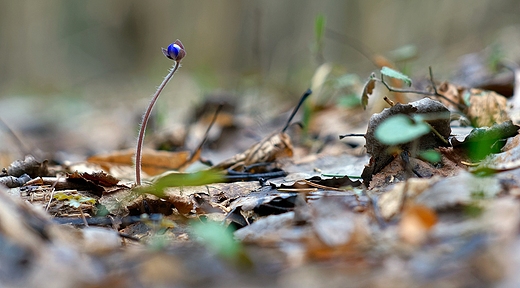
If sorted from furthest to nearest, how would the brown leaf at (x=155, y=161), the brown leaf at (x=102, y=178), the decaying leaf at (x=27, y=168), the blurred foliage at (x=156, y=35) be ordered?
the blurred foliage at (x=156, y=35), the brown leaf at (x=155, y=161), the decaying leaf at (x=27, y=168), the brown leaf at (x=102, y=178)

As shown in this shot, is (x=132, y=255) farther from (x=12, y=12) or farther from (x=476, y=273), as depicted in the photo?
(x=12, y=12)

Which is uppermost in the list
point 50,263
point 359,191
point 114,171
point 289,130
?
point 289,130

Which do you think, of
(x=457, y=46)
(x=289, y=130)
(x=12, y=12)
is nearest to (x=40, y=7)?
(x=12, y=12)

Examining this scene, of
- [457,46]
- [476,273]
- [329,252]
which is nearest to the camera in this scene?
[476,273]

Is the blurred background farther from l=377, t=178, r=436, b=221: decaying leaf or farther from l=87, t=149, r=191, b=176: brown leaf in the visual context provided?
l=377, t=178, r=436, b=221: decaying leaf

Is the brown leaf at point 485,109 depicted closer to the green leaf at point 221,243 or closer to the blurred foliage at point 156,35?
the green leaf at point 221,243

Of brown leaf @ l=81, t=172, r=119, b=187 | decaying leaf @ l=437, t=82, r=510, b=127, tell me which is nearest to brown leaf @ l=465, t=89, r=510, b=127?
decaying leaf @ l=437, t=82, r=510, b=127

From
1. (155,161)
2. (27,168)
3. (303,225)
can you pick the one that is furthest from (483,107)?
(27,168)

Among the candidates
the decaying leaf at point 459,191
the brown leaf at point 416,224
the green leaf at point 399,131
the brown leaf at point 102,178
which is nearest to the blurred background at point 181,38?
the brown leaf at point 102,178
